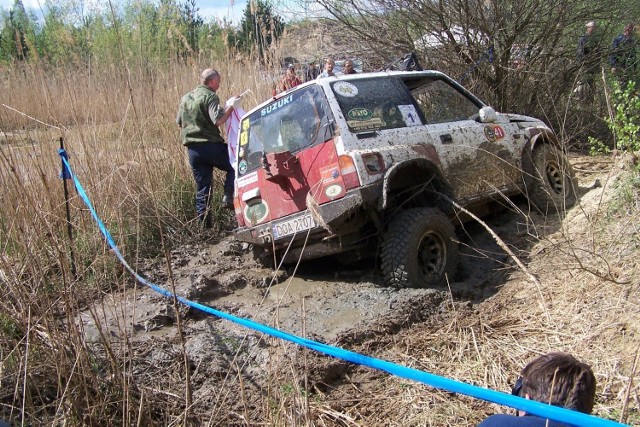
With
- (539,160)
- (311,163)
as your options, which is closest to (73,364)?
(311,163)

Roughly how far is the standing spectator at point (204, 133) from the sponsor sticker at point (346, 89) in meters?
1.99

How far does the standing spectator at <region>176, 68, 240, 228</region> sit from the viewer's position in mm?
6617

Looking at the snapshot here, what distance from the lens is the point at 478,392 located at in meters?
1.69

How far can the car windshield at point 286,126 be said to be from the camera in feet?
15.4

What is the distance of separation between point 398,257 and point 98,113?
11.9ft

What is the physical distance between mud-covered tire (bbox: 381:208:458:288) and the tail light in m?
0.53

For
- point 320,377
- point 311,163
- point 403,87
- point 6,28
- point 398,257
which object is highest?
point 6,28

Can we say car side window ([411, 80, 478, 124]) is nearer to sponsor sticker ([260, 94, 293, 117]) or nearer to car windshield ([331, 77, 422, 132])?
car windshield ([331, 77, 422, 132])

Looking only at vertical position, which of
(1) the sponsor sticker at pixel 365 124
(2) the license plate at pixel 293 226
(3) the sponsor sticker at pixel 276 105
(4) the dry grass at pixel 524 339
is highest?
(3) the sponsor sticker at pixel 276 105

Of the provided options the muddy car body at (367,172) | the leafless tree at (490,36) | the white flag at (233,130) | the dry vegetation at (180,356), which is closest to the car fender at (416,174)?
the muddy car body at (367,172)

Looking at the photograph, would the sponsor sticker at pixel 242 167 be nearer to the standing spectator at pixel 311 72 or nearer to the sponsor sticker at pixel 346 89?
the sponsor sticker at pixel 346 89

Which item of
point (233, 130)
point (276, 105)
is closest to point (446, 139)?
point (276, 105)

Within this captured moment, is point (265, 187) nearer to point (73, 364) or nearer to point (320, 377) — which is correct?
point (320, 377)

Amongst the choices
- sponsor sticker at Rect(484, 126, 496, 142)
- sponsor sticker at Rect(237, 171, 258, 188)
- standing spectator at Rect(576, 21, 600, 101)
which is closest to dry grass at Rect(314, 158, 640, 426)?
sponsor sticker at Rect(484, 126, 496, 142)
